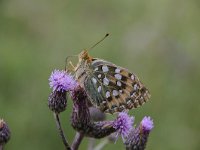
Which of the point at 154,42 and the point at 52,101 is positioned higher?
the point at 52,101

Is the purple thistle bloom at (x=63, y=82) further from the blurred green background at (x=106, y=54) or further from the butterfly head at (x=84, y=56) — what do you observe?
the blurred green background at (x=106, y=54)

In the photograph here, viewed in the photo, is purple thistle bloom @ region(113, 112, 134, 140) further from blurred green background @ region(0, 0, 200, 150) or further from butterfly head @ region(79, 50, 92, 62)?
blurred green background @ region(0, 0, 200, 150)

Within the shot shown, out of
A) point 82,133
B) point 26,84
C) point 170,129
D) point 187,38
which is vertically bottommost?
point 170,129

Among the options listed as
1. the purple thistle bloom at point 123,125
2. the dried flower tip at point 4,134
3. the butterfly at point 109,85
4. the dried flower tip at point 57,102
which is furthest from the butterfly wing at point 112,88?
the dried flower tip at point 4,134

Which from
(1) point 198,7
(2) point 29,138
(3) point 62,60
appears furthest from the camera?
(1) point 198,7

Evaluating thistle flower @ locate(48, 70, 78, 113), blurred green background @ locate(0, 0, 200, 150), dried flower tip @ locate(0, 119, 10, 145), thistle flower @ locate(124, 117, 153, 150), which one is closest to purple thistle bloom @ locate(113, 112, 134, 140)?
thistle flower @ locate(124, 117, 153, 150)

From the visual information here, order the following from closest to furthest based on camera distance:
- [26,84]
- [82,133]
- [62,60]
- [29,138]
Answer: [82,133], [29,138], [26,84], [62,60]

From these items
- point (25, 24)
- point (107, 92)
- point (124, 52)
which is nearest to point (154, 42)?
point (124, 52)

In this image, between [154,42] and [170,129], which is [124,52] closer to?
[154,42]
